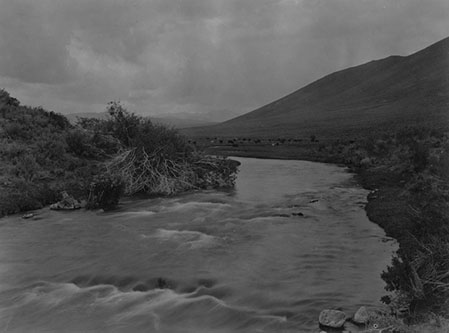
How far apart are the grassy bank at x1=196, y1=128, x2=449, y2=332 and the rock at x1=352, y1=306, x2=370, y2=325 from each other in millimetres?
489

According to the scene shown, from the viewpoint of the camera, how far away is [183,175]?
26.6 metres

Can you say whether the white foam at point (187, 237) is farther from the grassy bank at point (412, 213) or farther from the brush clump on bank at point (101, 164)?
the grassy bank at point (412, 213)

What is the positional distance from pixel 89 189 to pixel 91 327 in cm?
1356

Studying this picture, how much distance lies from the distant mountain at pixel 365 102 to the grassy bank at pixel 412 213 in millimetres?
20487

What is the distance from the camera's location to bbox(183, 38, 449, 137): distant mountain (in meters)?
77.9

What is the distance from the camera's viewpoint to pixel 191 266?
Result: 42.8 feet

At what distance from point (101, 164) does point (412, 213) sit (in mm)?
20546

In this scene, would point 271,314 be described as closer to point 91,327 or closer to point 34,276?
point 91,327

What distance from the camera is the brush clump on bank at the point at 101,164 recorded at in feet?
73.6

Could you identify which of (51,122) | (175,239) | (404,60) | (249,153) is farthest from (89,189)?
(404,60)

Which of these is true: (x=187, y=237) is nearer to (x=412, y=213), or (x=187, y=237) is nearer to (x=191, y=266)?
(x=191, y=266)

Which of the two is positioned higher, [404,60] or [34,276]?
[404,60]

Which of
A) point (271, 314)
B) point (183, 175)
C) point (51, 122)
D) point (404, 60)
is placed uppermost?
point (404, 60)

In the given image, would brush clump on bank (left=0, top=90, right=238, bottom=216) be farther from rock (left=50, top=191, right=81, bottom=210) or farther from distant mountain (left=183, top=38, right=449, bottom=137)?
distant mountain (left=183, top=38, right=449, bottom=137)
